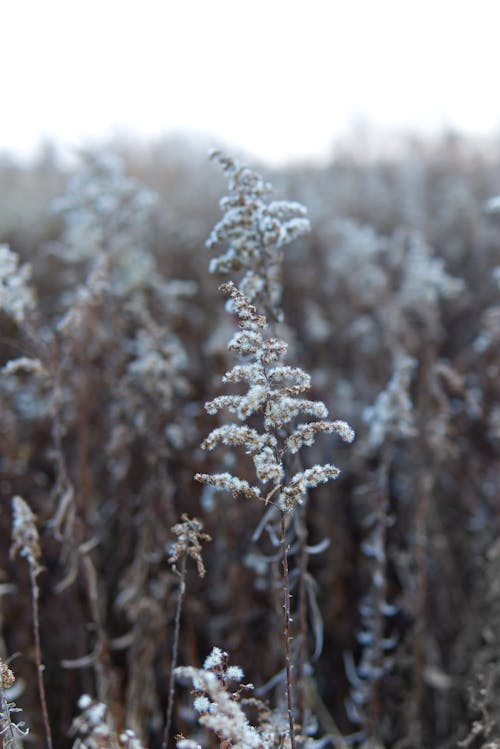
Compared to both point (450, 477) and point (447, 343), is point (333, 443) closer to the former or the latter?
point (450, 477)

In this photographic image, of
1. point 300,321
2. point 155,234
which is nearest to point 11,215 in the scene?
point 155,234

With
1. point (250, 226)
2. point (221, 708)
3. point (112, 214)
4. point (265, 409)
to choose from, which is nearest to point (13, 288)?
point (250, 226)

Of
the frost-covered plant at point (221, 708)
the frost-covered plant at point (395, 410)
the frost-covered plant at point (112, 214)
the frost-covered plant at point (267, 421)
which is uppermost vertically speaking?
the frost-covered plant at point (112, 214)

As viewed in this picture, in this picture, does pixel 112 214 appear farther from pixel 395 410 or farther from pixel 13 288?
pixel 395 410

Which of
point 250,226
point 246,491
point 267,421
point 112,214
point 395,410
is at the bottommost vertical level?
point 246,491

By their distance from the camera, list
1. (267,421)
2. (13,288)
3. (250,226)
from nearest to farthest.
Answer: (267,421) < (250,226) < (13,288)

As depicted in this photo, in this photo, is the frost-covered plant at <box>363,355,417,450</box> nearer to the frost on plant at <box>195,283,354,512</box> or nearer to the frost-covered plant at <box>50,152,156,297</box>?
the frost on plant at <box>195,283,354,512</box>

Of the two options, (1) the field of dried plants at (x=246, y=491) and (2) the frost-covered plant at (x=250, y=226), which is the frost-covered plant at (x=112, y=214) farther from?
(2) the frost-covered plant at (x=250, y=226)

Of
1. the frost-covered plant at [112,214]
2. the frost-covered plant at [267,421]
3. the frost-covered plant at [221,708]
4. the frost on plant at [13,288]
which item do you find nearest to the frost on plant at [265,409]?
the frost-covered plant at [267,421]
